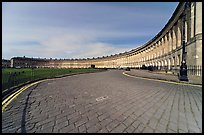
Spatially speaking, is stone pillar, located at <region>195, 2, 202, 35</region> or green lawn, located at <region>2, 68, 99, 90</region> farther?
stone pillar, located at <region>195, 2, 202, 35</region>

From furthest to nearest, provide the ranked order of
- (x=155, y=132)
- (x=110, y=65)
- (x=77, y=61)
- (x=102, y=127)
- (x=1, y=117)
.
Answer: (x=77, y=61) → (x=110, y=65) → (x=1, y=117) → (x=102, y=127) → (x=155, y=132)

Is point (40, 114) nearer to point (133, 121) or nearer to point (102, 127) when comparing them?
point (102, 127)

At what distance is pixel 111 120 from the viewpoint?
12.8 feet

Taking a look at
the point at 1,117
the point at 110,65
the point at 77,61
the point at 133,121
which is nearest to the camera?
the point at 133,121

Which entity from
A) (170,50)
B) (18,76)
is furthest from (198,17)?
(18,76)

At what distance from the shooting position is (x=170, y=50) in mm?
38781

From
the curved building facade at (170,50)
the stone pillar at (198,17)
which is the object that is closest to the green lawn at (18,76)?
the curved building facade at (170,50)

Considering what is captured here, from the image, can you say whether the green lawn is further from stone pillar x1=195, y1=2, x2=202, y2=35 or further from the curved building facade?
stone pillar x1=195, y1=2, x2=202, y2=35

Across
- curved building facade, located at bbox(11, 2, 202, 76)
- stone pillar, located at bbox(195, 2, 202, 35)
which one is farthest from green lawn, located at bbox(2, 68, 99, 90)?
stone pillar, located at bbox(195, 2, 202, 35)

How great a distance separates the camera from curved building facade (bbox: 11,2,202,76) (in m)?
18.4

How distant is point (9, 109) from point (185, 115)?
6.23 m

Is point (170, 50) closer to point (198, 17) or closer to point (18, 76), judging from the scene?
point (198, 17)

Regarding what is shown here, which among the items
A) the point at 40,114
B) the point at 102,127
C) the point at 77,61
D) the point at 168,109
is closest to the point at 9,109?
the point at 40,114

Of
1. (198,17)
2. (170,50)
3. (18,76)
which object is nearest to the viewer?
(18,76)
